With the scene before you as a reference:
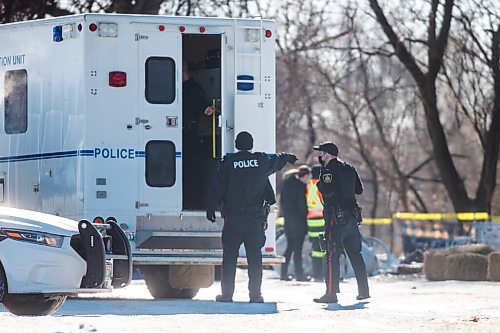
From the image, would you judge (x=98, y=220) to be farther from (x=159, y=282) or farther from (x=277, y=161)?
(x=277, y=161)

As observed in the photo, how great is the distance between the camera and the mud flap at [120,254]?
42.7ft

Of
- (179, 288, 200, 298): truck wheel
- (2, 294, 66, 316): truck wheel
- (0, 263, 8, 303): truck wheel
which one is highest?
(0, 263, 8, 303): truck wheel

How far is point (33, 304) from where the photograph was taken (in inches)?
492

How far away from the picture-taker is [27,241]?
11961 mm

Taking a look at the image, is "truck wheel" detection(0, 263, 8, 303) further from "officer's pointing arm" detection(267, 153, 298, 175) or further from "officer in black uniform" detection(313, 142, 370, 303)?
"officer in black uniform" detection(313, 142, 370, 303)

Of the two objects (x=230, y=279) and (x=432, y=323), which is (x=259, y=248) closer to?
(x=230, y=279)

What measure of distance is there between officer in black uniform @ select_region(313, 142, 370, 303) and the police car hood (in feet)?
11.6

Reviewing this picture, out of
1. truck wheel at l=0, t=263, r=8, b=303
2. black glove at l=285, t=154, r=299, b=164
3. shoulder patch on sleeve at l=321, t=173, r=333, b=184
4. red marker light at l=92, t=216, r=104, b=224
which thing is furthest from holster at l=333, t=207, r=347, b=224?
truck wheel at l=0, t=263, r=8, b=303

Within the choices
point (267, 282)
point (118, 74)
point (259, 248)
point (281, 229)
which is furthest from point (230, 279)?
point (281, 229)

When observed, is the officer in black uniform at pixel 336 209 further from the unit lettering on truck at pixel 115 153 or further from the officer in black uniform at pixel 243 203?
the unit lettering on truck at pixel 115 153

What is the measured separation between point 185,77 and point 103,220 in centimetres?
216

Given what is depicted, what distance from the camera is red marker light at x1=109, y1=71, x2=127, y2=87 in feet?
49.2

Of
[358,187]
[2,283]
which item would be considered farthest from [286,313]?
[2,283]

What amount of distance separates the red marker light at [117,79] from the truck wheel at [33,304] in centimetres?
311
